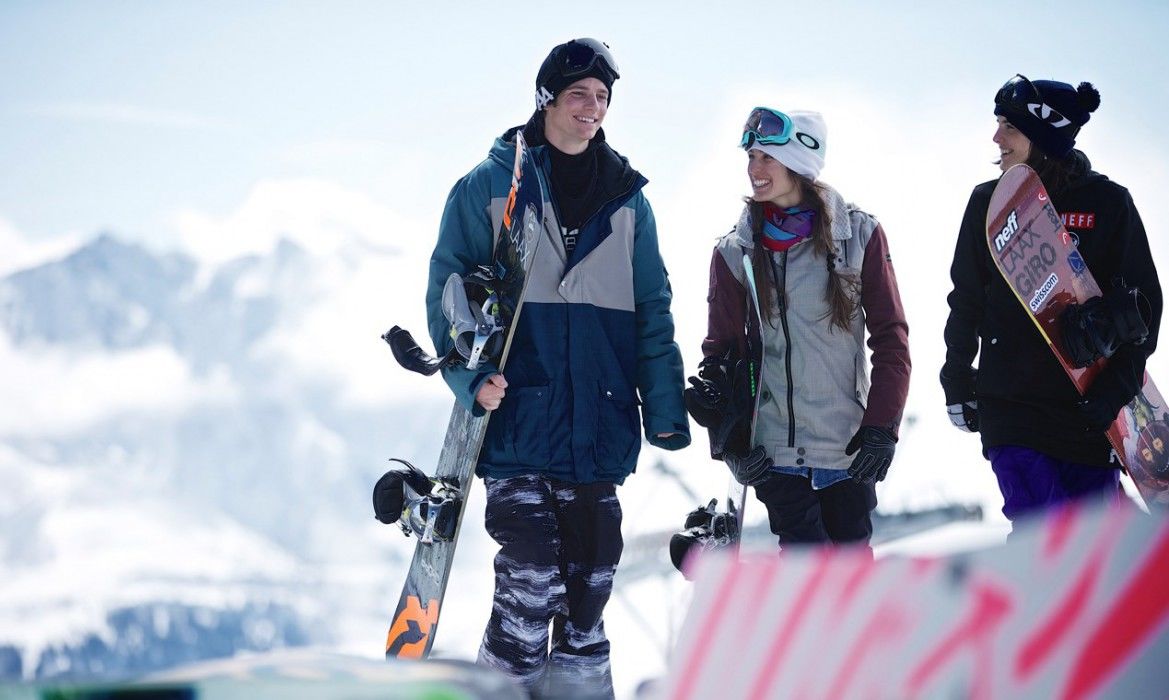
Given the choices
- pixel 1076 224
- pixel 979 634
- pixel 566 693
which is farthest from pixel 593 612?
pixel 979 634

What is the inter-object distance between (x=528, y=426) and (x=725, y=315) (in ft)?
2.85

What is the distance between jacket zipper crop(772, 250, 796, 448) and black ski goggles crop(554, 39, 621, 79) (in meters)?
0.94

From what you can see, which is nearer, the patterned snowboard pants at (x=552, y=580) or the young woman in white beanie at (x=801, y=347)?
the patterned snowboard pants at (x=552, y=580)

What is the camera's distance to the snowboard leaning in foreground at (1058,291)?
4.14 meters

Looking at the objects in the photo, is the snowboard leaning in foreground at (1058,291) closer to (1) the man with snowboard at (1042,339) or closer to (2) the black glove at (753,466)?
(1) the man with snowboard at (1042,339)

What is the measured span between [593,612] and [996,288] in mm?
1832

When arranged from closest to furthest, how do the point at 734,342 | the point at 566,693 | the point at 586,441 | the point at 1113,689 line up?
1. the point at 1113,689
2. the point at 566,693
3. the point at 586,441
4. the point at 734,342

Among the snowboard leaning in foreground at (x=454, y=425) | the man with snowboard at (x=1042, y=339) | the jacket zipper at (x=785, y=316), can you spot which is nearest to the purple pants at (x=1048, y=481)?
the man with snowboard at (x=1042, y=339)

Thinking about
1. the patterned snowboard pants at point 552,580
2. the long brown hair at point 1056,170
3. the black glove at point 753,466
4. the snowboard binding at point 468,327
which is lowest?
the patterned snowboard pants at point 552,580

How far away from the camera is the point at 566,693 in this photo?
3.94 m

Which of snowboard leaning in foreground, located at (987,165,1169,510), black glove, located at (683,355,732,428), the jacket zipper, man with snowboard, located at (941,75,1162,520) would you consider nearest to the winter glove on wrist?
man with snowboard, located at (941,75,1162,520)

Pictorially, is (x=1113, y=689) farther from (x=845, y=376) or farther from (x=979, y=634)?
(x=845, y=376)

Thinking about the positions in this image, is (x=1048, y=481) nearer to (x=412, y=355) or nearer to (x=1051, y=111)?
(x=1051, y=111)

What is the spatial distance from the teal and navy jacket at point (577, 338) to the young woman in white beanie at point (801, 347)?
20 cm
